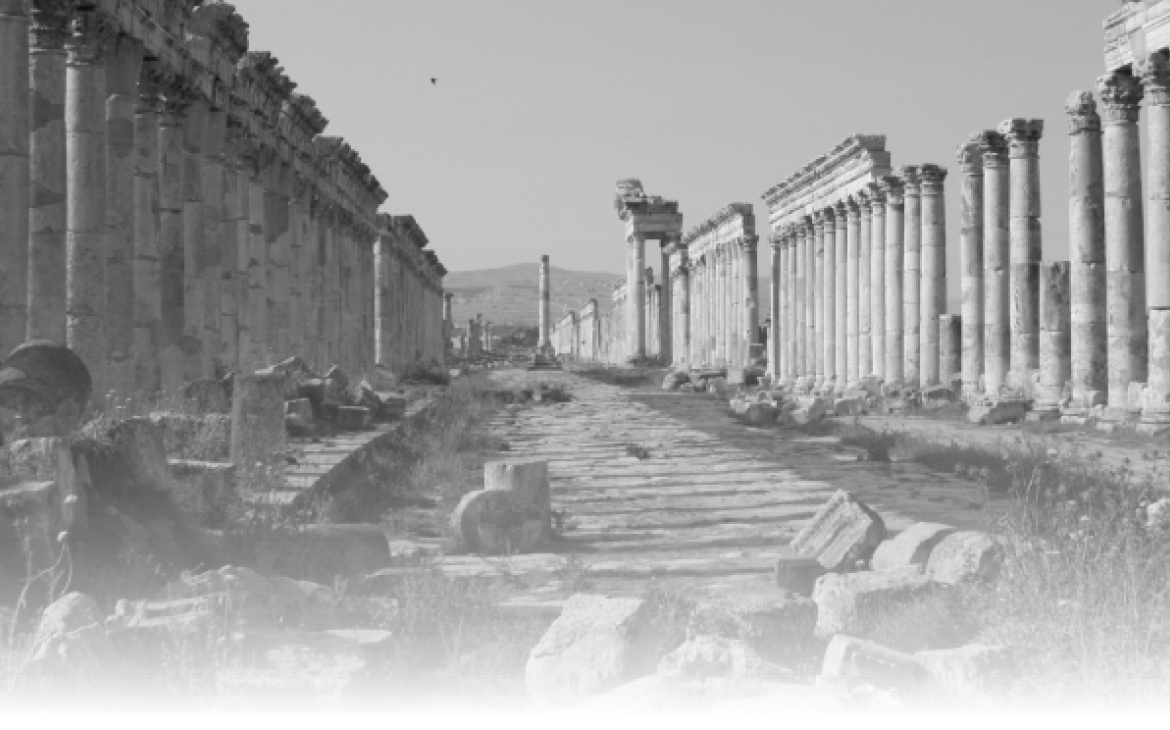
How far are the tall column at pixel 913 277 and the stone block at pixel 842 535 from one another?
25393 millimetres

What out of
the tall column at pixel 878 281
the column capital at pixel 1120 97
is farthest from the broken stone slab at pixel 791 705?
the tall column at pixel 878 281

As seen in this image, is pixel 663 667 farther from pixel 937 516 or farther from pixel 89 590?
pixel 937 516

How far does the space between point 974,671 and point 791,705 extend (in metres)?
1.23

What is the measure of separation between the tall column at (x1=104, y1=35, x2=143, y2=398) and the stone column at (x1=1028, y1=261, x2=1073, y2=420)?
17229mm

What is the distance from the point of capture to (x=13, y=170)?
1462 centimetres

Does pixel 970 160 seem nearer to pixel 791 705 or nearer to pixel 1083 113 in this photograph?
pixel 1083 113

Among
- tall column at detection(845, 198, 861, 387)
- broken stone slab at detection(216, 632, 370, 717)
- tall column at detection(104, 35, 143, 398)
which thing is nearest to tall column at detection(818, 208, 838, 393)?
tall column at detection(845, 198, 861, 387)

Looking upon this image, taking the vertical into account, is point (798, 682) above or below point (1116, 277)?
below

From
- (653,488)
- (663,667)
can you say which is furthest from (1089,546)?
(653,488)

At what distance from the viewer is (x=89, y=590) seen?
7.91 meters

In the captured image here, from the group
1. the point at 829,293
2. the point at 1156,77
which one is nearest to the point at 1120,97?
the point at 1156,77

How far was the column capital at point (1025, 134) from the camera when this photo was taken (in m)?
29.1

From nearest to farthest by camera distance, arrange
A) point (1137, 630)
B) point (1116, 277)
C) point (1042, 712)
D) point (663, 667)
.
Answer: point (1042, 712) → point (1137, 630) → point (663, 667) → point (1116, 277)

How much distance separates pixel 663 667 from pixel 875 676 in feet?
3.53
